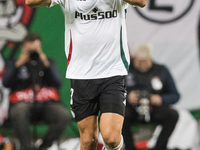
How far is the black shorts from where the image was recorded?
118 inches

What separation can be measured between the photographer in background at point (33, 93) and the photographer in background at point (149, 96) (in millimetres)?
965

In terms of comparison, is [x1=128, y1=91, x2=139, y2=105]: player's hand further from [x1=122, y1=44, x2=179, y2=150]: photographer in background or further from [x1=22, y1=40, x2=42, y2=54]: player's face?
[x1=22, y1=40, x2=42, y2=54]: player's face

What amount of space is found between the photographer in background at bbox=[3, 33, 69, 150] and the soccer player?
166cm

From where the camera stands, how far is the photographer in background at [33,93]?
4762 mm

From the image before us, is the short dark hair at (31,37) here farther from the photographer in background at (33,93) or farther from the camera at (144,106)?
the camera at (144,106)

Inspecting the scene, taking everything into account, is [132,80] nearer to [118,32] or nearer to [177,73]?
[177,73]

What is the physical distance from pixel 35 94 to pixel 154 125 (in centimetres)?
179

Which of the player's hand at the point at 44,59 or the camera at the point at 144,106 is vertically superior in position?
the player's hand at the point at 44,59

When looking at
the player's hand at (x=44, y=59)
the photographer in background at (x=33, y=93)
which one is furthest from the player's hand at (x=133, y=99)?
the player's hand at (x=44, y=59)

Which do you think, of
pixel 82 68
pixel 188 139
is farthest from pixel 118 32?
pixel 188 139

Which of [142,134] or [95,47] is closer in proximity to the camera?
[95,47]

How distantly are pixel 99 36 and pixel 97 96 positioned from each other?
1.83 ft

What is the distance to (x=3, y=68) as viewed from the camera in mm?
4902

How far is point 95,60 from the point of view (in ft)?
10.2
